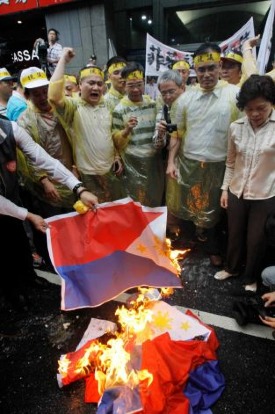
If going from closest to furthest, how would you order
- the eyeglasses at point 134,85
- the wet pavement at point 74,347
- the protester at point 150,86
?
the wet pavement at point 74,347
the eyeglasses at point 134,85
the protester at point 150,86

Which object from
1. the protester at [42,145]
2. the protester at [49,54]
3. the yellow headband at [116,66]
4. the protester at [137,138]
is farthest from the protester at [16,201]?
the protester at [49,54]

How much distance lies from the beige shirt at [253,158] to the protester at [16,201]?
1.64 meters

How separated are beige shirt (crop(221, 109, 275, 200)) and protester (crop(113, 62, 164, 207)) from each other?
128 centimetres

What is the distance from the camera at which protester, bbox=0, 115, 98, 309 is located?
109 inches

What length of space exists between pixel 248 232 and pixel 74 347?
2.25 meters

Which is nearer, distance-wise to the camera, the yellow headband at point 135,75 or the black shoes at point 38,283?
the black shoes at point 38,283

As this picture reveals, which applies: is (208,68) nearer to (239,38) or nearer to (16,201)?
(16,201)

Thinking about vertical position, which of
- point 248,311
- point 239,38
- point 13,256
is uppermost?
point 239,38

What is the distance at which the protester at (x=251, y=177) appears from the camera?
287 centimetres

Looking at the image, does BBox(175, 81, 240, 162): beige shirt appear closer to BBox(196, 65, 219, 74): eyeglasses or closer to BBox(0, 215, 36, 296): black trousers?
BBox(196, 65, 219, 74): eyeglasses

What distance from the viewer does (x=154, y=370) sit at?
217cm

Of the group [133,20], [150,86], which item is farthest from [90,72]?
[133,20]

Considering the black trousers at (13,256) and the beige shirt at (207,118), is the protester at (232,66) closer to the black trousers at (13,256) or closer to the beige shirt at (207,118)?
the beige shirt at (207,118)

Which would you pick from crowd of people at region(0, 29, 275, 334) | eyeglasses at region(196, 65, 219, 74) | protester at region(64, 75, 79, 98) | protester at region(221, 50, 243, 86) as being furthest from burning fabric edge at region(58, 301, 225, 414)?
protester at region(64, 75, 79, 98)
